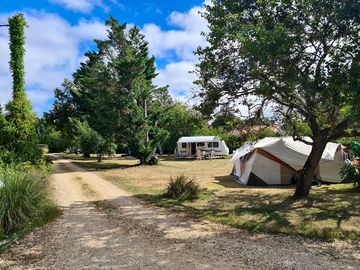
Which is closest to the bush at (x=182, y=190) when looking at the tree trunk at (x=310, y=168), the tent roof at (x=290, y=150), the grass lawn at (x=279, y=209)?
the grass lawn at (x=279, y=209)

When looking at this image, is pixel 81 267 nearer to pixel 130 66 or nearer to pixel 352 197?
pixel 352 197

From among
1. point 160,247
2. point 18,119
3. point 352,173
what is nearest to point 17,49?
point 18,119

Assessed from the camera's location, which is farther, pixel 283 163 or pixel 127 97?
pixel 127 97

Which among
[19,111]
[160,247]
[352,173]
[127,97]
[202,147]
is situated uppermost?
[127,97]

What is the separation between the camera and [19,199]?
26.9 feet

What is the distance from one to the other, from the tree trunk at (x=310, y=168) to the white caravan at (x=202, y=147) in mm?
24662

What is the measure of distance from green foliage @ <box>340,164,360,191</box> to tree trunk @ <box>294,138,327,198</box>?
11.6 feet

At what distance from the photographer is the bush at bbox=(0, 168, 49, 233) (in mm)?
7738

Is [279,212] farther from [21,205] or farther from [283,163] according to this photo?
[283,163]

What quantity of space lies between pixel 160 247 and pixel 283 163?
11249 millimetres

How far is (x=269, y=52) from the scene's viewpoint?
7.37m

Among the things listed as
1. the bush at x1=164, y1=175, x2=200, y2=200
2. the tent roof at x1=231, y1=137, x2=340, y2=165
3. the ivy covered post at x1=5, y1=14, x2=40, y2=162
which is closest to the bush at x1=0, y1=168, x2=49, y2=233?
the bush at x1=164, y1=175, x2=200, y2=200

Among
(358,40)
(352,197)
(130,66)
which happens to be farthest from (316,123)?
(130,66)

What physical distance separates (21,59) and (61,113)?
96.7ft
